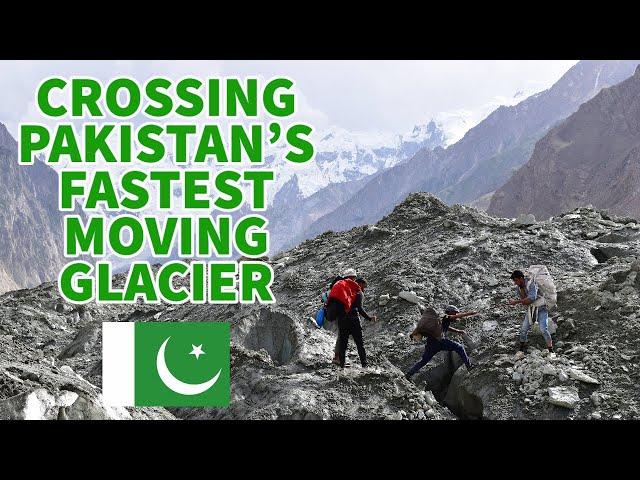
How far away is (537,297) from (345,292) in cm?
343

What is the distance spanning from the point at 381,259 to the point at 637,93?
5335 inches

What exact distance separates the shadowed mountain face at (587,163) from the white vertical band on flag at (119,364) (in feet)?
384

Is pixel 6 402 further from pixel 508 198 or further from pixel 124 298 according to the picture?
pixel 508 198

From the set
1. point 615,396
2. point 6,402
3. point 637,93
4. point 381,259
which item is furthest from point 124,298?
point 637,93

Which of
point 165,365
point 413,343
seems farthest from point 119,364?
point 413,343

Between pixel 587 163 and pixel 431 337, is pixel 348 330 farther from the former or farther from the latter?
pixel 587 163

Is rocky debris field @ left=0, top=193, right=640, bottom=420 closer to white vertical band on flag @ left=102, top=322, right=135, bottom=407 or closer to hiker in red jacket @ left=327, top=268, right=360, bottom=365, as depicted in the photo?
white vertical band on flag @ left=102, top=322, right=135, bottom=407

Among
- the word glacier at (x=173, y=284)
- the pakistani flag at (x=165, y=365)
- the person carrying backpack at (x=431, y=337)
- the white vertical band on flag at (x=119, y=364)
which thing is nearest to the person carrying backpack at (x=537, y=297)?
the person carrying backpack at (x=431, y=337)

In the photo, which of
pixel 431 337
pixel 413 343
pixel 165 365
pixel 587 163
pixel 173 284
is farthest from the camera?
pixel 587 163

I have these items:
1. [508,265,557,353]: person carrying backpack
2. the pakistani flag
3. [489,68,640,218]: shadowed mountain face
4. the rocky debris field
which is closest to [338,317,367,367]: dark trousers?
the rocky debris field

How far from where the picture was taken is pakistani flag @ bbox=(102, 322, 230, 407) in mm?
8328

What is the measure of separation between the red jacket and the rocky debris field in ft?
3.81

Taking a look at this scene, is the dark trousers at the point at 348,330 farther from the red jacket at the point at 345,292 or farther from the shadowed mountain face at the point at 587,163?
the shadowed mountain face at the point at 587,163

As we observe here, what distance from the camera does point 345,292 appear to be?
8.96 metres
